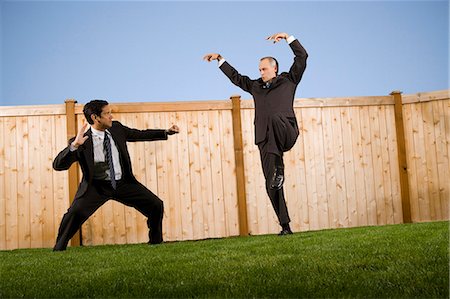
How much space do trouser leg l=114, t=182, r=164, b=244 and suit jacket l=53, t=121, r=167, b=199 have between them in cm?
13

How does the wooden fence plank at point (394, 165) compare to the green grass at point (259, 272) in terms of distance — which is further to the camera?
the wooden fence plank at point (394, 165)

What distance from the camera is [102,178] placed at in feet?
19.7

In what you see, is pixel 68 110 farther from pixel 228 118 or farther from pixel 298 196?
pixel 298 196

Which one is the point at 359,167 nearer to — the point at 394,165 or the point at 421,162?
the point at 394,165

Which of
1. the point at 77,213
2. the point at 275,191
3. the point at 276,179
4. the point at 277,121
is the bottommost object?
the point at 77,213

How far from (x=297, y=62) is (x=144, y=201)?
7.70 ft

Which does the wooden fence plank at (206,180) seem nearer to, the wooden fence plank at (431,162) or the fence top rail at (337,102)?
the fence top rail at (337,102)

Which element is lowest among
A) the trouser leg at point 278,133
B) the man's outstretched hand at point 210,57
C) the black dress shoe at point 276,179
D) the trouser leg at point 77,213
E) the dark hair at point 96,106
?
the trouser leg at point 77,213

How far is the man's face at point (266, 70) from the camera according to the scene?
244 inches

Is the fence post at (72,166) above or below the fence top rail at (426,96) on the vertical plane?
below

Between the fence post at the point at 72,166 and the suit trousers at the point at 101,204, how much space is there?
207 cm

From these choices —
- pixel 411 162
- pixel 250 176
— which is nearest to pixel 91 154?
pixel 250 176

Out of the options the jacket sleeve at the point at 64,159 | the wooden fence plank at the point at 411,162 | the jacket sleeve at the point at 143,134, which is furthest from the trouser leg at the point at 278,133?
the wooden fence plank at the point at 411,162

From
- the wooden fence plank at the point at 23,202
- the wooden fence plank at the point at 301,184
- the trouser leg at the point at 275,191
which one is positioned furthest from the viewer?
the wooden fence plank at the point at 301,184
